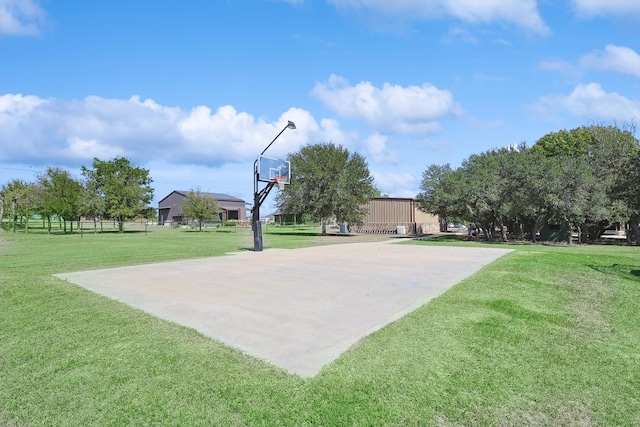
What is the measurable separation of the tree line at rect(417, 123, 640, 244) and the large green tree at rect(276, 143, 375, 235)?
609 cm

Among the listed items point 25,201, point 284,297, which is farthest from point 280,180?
point 25,201

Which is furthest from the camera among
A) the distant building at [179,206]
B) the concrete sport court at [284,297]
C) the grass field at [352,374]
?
the distant building at [179,206]

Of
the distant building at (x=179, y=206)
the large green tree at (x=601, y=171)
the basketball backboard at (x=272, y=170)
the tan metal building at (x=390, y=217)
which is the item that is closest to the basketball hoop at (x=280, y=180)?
the basketball backboard at (x=272, y=170)

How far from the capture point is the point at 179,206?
71.9 metres

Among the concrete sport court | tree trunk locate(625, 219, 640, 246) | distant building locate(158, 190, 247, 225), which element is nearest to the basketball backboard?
the concrete sport court

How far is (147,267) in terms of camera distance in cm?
1059

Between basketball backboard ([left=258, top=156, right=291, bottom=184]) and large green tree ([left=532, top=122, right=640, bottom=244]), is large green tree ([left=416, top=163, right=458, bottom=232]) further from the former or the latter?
basketball backboard ([left=258, top=156, right=291, bottom=184])

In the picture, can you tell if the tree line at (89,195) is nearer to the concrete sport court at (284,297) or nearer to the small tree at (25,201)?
the small tree at (25,201)

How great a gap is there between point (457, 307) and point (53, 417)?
195 inches

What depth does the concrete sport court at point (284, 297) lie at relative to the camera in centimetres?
433

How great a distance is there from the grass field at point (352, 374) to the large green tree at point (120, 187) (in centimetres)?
3518

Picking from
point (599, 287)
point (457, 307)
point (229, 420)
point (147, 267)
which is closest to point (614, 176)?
point (599, 287)

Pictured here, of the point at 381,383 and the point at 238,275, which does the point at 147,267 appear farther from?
the point at 381,383

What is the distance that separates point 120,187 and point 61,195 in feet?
16.4
